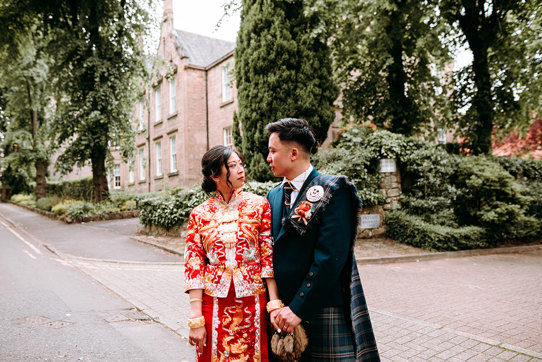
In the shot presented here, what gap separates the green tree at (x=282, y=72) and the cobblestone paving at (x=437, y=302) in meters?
5.68

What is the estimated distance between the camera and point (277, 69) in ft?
38.7

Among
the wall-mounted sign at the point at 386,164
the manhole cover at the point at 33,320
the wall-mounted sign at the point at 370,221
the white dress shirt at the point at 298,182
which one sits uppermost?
the wall-mounted sign at the point at 386,164

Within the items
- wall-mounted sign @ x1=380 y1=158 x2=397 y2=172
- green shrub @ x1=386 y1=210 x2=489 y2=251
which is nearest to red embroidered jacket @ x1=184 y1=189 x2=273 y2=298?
green shrub @ x1=386 y1=210 x2=489 y2=251

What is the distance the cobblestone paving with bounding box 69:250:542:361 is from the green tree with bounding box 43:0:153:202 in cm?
950

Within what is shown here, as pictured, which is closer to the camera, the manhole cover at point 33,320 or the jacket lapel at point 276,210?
the jacket lapel at point 276,210

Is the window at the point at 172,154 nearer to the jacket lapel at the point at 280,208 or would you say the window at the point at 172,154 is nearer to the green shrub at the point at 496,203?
the green shrub at the point at 496,203

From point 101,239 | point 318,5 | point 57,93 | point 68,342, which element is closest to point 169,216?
point 101,239

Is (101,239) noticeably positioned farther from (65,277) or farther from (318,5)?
(318,5)

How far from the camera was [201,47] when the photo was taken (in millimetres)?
26469

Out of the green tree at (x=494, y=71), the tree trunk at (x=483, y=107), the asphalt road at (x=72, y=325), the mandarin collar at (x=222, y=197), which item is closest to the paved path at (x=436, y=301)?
the asphalt road at (x=72, y=325)

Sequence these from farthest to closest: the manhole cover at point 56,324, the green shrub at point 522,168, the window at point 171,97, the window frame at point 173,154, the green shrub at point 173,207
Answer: the window at point 171,97
the window frame at point 173,154
the green shrub at point 522,168
the green shrub at point 173,207
the manhole cover at point 56,324

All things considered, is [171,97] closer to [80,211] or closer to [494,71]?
[80,211]

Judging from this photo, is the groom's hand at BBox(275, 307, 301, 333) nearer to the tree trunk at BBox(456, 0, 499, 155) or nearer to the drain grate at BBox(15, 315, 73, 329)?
the drain grate at BBox(15, 315, 73, 329)

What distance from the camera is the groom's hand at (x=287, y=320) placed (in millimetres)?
1900
